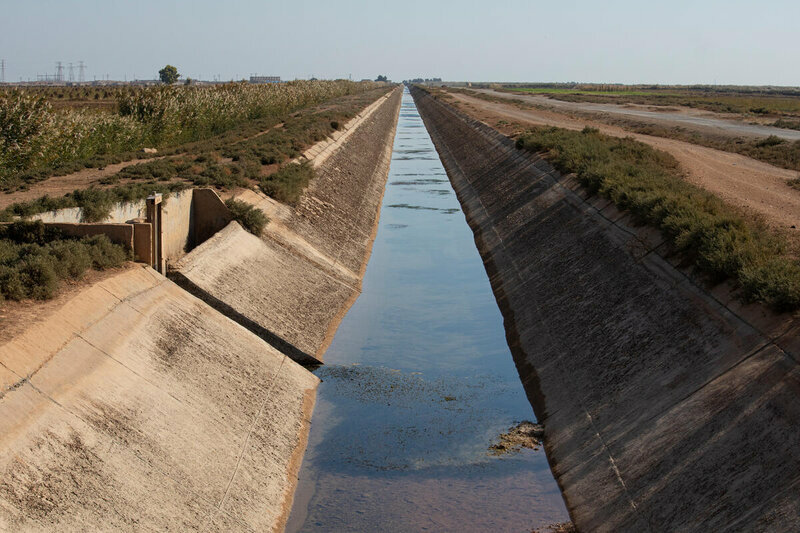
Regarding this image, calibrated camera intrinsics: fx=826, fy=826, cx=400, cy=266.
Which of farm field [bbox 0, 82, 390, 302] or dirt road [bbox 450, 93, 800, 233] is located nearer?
farm field [bbox 0, 82, 390, 302]

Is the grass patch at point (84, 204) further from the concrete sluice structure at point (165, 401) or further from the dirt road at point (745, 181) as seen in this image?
the dirt road at point (745, 181)

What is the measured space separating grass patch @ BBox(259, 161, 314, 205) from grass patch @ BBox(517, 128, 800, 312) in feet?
28.5

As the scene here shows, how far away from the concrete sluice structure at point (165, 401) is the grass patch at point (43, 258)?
16.5 inches

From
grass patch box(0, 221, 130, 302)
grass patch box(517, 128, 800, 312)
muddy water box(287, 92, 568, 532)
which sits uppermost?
grass patch box(517, 128, 800, 312)

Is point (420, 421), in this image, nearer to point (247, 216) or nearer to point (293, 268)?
point (293, 268)

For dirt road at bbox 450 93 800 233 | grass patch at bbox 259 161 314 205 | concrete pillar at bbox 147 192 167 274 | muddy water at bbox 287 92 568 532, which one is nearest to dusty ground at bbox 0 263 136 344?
concrete pillar at bbox 147 192 167 274

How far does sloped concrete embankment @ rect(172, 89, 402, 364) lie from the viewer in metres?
15.8

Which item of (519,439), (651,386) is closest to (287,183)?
(519,439)

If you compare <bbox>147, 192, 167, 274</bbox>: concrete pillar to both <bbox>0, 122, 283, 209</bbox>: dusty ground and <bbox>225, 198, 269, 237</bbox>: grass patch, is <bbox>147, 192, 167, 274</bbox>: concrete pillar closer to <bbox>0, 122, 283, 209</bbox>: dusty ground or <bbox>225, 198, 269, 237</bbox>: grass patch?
<bbox>225, 198, 269, 237</bbox>: grass patch

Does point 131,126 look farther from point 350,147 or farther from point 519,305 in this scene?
point 519,305

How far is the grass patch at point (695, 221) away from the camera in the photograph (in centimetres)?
1192

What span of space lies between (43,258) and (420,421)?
6.37 metres

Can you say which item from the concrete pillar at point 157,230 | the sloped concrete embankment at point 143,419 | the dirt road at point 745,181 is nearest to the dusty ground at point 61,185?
the concrete pillar at point 157,230

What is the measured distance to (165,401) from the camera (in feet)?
35.4
